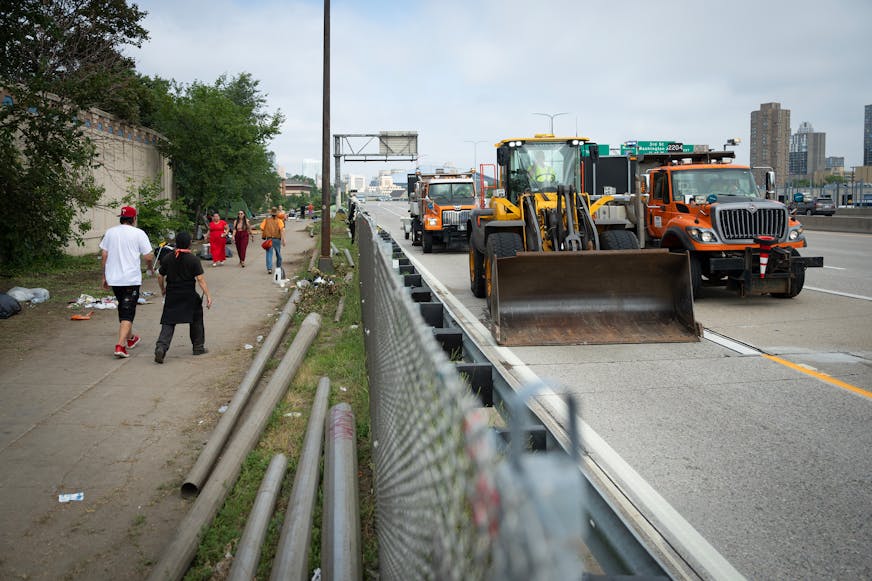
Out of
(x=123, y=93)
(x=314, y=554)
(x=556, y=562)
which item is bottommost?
(x=314, y=554)

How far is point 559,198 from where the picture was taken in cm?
1316

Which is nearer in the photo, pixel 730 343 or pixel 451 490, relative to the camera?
pixel 451 490

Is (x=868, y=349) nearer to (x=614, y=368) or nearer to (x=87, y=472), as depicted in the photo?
(x=614, y=368)

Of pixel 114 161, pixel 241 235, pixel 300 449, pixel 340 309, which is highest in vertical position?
pixel 114 161

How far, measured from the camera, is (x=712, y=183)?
1506 cm

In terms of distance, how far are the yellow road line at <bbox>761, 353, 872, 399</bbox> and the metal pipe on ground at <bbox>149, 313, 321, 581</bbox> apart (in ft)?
18.4

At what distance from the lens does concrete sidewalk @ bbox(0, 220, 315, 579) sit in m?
4.86

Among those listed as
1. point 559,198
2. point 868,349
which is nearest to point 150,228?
point 559,198

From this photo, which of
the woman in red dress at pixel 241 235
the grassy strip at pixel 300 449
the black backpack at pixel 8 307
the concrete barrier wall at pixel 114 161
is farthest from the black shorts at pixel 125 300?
the woman in red dress at pixel 241 235

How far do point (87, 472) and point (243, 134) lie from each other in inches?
→ 1091

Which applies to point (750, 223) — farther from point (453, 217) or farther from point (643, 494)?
point (453, 217)

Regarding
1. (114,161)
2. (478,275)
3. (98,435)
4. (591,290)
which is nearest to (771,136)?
(114,161)

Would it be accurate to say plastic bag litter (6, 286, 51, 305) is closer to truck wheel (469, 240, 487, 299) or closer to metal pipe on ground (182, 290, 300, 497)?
metal pipe on ground (182, 290, 300, 497)

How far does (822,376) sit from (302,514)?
616 centimetres
